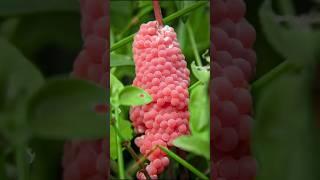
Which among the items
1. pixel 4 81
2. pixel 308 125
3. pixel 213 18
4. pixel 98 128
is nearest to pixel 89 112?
pixel 98 128

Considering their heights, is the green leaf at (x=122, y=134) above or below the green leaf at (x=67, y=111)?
below

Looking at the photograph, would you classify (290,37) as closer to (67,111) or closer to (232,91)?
(232,91)

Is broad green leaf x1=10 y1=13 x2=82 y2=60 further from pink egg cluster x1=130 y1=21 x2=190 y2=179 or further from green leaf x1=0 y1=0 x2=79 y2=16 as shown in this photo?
pink egg cluster x1=130 y1=21 x2=190 y2=179

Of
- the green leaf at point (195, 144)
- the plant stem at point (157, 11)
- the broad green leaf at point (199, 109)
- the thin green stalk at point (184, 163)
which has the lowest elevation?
the thin green stalk at point (184, 163)

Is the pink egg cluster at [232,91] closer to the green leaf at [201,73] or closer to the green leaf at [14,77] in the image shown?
the green leaf at [201,73]

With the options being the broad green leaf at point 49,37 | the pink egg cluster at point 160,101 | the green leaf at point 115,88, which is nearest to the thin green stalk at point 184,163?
the pink egg cluster at point 160,101

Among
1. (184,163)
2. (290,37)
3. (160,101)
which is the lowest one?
(184,163)

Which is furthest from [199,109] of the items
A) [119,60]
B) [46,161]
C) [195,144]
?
[46,161]
